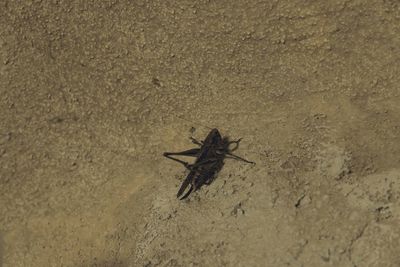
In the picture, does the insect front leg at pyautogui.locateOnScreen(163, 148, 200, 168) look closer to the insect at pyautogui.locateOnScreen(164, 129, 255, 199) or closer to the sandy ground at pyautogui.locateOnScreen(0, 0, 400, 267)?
the insect at pyautogui.locateOnScreen(164, 129, 255, 199)

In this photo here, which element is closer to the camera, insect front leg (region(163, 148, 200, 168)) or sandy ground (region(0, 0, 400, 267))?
sandy ground (region(0, 0, 400, 267))

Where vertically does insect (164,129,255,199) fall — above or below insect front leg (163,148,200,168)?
above

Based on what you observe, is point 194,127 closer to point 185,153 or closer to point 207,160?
point 185,153

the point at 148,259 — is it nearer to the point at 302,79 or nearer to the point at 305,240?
the point at 305,240

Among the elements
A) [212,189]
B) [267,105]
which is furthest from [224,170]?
[267,105]

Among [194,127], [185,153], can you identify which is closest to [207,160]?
[185,153]

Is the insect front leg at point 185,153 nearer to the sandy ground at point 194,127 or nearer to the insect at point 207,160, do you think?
the insect at point 207,160

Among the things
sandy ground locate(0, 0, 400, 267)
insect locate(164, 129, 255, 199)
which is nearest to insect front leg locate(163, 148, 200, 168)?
insect locate(164, 129, 255, 199)

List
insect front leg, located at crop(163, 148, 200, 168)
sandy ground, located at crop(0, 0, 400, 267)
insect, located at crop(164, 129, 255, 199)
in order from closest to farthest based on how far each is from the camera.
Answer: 1. sandy ground, located at crop(0, 0, 400, 267)
2. insect, located at crop(164, 129, 255, 199)
3. insect front leg, located at crop(163, 148, 200, 168)
